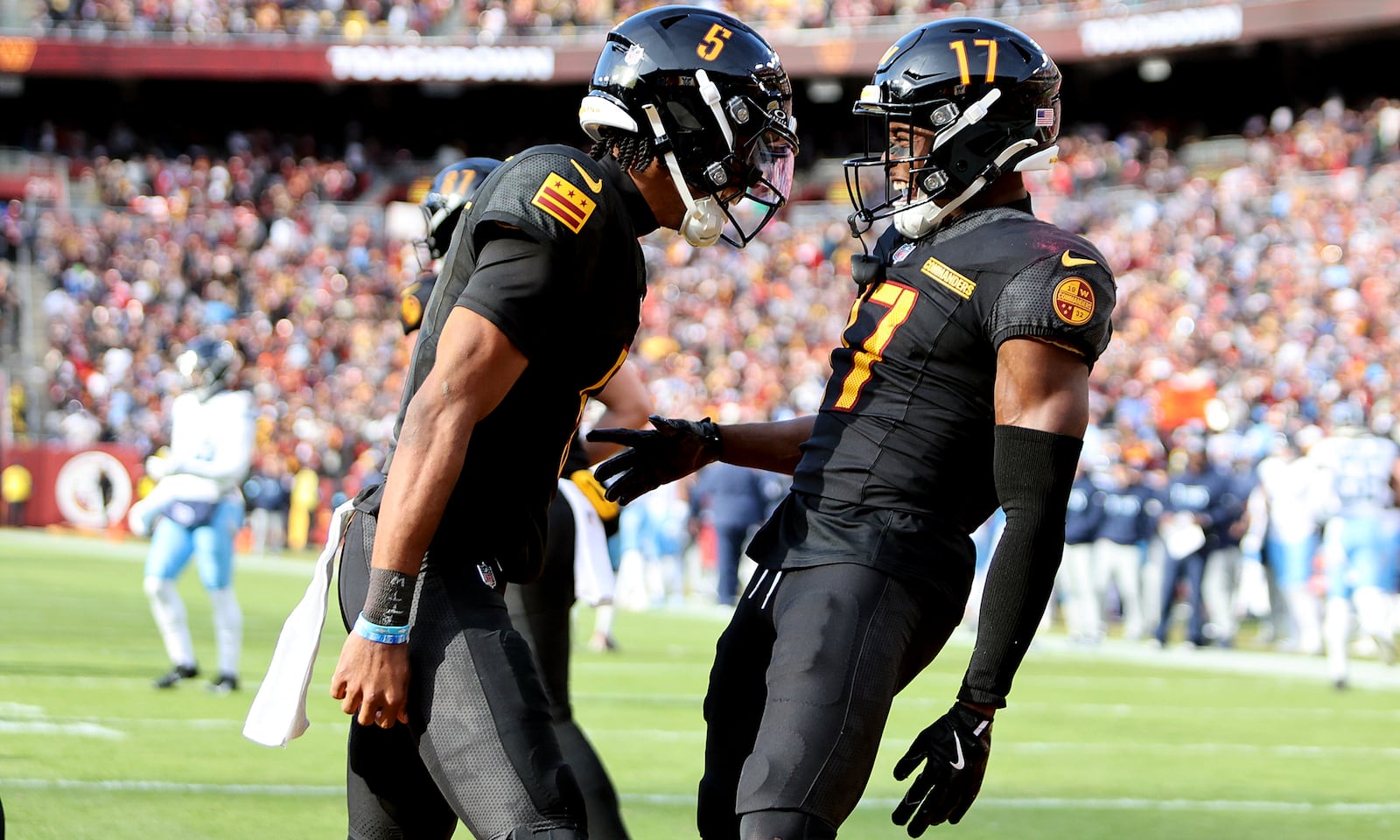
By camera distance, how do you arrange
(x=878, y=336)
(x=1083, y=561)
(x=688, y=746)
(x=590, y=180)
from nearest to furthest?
(x=590, y=180), (x=878, y=336), (x=688, y=746), (x=1083, y=561)

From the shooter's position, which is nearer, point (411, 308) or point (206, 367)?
point (411, 308)

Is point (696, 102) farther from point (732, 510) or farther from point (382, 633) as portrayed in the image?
point (732, 510)

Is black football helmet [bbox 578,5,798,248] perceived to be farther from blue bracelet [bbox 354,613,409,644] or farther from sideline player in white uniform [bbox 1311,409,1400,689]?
sideline player in white uniform [bbox 1311,409,1400,689]

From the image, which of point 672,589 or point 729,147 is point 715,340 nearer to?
point 672,589

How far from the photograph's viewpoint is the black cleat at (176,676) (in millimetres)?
9227

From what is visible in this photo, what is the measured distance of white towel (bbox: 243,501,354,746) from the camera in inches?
125

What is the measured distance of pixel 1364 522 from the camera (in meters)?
13.5

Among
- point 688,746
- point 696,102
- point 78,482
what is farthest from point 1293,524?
point 78,482

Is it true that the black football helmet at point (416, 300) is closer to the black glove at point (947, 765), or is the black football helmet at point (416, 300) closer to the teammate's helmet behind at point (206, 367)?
the black glove at point (947, 765)

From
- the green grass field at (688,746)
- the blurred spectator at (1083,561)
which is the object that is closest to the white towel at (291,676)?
the green grass field at (688,746)

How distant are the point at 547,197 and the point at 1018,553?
46.6 inches

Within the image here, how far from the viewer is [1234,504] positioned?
605 inches

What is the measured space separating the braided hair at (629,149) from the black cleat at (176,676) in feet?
22.1

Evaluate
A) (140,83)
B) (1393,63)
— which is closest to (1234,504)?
(1393,63)
